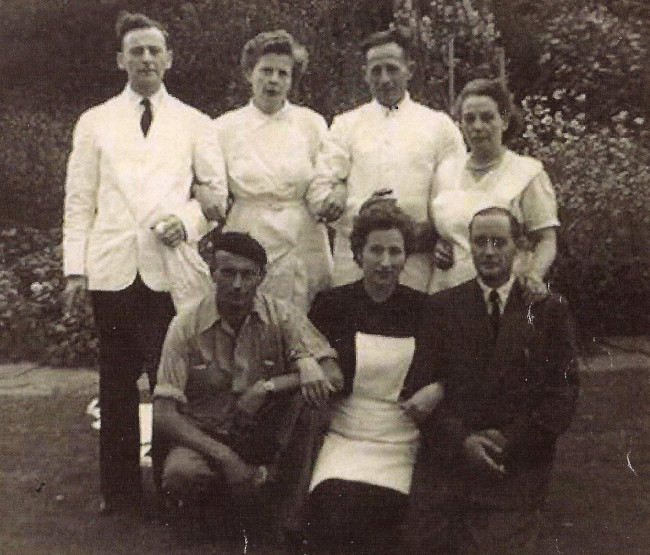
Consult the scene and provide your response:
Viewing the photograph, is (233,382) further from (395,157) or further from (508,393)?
(395,157)

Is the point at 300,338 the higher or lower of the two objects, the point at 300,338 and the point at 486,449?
the higher

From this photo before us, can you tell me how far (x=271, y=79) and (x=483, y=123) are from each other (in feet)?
2.78

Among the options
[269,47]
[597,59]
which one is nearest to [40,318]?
[269,47]

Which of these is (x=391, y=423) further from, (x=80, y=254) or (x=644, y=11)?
(x=644, y=11)

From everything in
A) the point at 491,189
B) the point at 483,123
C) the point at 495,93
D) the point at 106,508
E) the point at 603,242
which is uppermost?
the point at 495,93

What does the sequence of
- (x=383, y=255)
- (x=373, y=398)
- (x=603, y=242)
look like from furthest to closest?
1. (x=603, y=242)
2. (x=373, y=398)
3. (x=383, y=255)

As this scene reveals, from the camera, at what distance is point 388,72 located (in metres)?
4.37

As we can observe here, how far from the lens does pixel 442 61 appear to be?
8.27 m

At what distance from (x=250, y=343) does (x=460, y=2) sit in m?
5.07

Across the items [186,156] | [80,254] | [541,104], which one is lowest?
[80,254]

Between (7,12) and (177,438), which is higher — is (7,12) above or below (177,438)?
above

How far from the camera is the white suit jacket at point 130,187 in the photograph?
4.23 meters

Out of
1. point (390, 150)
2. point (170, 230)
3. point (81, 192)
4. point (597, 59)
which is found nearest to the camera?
point (170, 230)

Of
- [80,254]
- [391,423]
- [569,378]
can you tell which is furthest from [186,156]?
[569,378]
